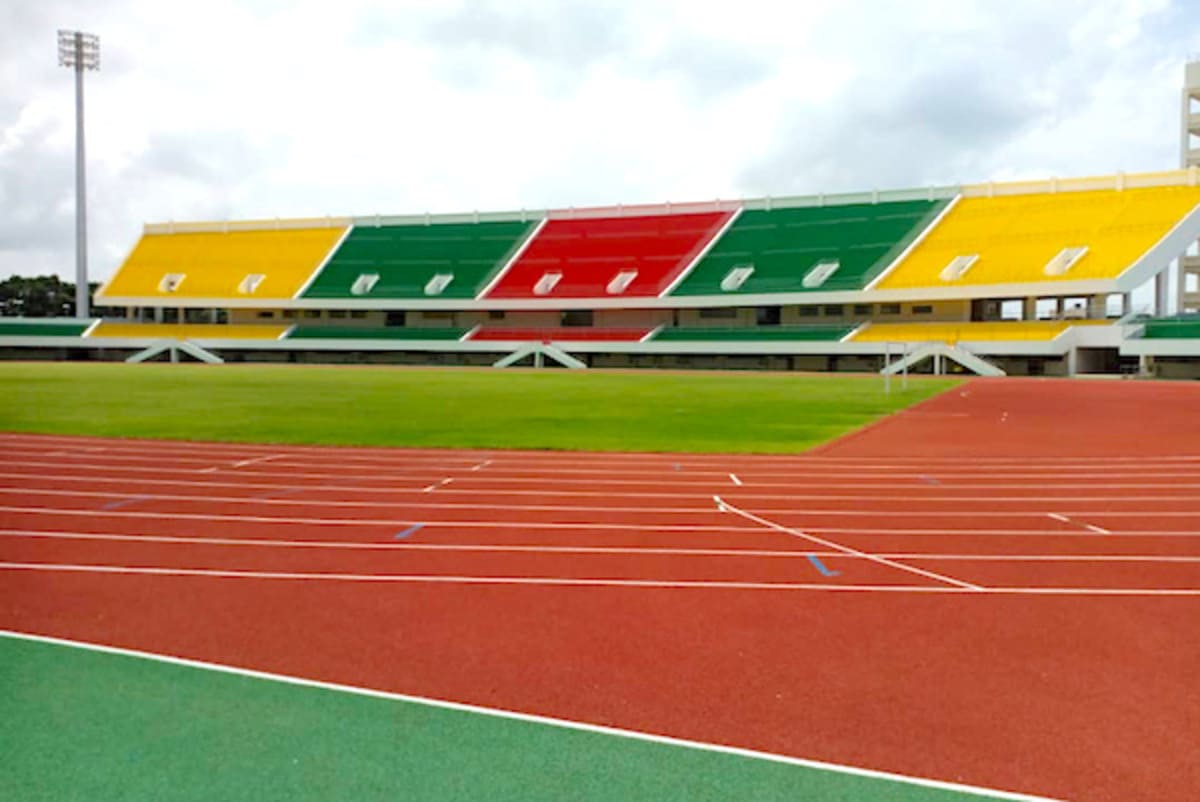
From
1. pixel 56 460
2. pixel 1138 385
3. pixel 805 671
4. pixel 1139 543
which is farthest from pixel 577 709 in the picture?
pixel 1138 385

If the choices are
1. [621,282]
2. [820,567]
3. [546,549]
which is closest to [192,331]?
[621,282]

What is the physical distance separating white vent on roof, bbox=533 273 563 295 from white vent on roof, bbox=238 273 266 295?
2174 centimetres

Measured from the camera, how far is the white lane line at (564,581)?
6418mm

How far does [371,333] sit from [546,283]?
42.3 feet

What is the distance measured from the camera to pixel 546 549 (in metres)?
7.62

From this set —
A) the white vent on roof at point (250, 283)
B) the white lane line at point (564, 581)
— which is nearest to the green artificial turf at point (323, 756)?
the white lane line at point (564, 581)

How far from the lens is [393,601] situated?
6.10 metres


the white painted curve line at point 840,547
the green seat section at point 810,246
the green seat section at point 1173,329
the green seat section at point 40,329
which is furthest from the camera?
the green seat section at point 40,329

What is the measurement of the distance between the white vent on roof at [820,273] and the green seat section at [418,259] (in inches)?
896

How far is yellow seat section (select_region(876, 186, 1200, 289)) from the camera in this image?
45.8 m

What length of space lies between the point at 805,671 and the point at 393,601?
2845 millimetres

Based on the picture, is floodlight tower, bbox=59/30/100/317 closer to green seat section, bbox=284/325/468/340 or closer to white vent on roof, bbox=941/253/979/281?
green seat section, bbox=284/325/468/340

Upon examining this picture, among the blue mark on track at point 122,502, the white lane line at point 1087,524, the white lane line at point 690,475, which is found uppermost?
the white lane line at point 690,475

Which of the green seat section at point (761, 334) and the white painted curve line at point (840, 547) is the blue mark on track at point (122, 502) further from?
the green seat section at point (761, 334)
